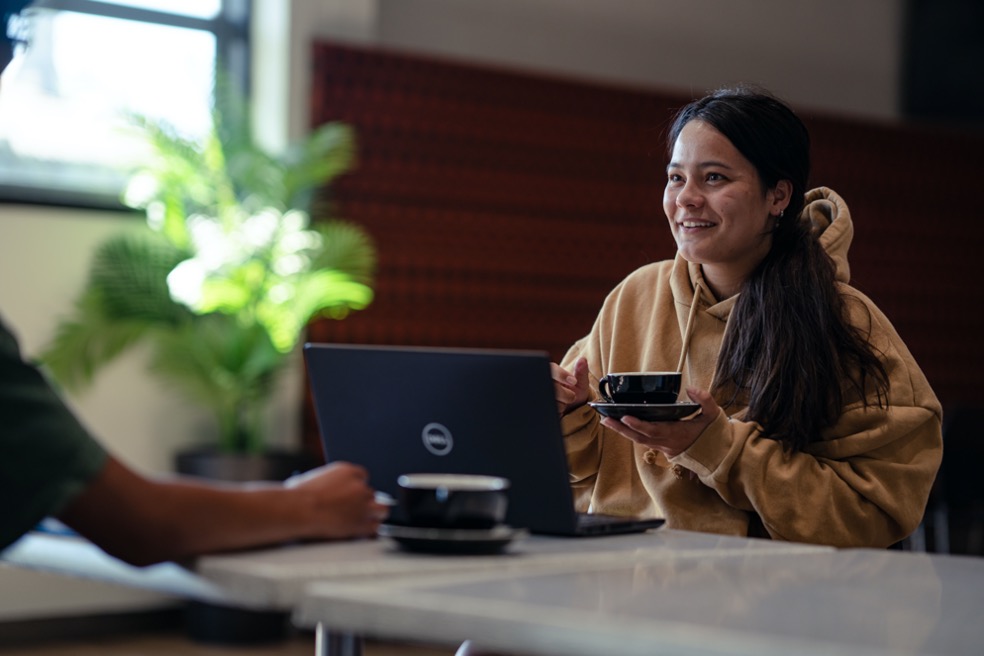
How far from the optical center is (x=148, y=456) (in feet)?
17.2

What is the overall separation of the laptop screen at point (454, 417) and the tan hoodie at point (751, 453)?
0.44 metres

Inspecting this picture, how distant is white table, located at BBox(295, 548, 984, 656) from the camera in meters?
1.03

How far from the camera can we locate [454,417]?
1.66m

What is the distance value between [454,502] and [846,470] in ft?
2.90

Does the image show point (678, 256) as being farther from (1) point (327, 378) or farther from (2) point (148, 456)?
(2) point (148, 456)

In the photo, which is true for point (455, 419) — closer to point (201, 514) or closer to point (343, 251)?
point (201, 514)

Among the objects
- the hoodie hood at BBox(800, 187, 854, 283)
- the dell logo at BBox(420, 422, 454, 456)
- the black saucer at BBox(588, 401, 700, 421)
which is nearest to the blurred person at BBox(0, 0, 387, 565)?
the dell logo at BBox(420, 422, 454, 456)

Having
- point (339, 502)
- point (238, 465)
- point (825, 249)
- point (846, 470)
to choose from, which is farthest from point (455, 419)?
point (238, 465)

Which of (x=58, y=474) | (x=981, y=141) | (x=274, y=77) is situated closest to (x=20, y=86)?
(x=274, y=77)

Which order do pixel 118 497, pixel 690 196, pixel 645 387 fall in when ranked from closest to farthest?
pixel 118 497 < pixel 645 387 < pixel 690 196

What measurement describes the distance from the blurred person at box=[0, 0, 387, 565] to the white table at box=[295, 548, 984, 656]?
21 centimetres

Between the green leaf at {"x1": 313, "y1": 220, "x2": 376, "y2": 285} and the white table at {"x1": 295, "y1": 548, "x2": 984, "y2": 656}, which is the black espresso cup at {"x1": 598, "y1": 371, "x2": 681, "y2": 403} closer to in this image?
the white table at {"x1": 295, "y1": 548, "x2": 984, "y2": 656}

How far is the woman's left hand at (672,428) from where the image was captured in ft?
6.36

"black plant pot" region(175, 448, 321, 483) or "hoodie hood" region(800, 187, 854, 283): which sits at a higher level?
"hoodie hood" region(800, 187, 854, 283)
